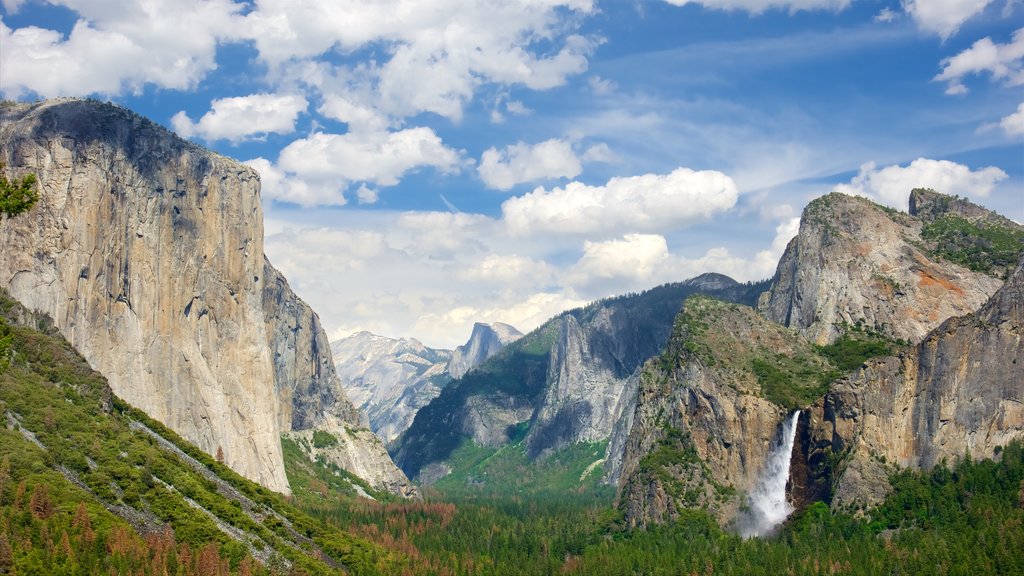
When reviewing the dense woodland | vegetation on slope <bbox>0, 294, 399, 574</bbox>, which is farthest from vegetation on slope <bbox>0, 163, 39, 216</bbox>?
vegetation on slope <bbox>0, 294, 399, 574</bbox>

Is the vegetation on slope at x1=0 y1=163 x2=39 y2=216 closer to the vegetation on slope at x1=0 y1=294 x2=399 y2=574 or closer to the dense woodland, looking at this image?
the dense woodland

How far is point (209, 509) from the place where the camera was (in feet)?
538

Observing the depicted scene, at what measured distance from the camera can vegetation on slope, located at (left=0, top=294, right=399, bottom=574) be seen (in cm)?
12525

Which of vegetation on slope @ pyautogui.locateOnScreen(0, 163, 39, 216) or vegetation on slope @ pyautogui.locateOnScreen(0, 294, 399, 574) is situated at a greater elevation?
vegetation on slope @ pyautogui.locateOnScreen(0, 163, 39, 216)

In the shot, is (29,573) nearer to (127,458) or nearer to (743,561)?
(127,458)

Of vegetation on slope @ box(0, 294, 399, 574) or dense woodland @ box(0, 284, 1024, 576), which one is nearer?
vegetation on slope @ box(0, 294, 399, 574)

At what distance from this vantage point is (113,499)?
146 meters

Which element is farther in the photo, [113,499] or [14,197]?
[113,499]

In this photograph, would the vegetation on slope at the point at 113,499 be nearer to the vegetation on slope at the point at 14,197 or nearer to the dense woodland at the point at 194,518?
the dense woodland at the point at 194,518

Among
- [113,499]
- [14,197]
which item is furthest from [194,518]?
[14,197]

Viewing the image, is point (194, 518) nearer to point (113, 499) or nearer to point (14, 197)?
point (113, 499)

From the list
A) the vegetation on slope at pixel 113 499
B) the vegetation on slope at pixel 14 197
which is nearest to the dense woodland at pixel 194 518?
the vegetation on slope at pixel 113 499

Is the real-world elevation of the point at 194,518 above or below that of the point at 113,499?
below

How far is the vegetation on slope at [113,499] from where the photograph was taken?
411 ft
